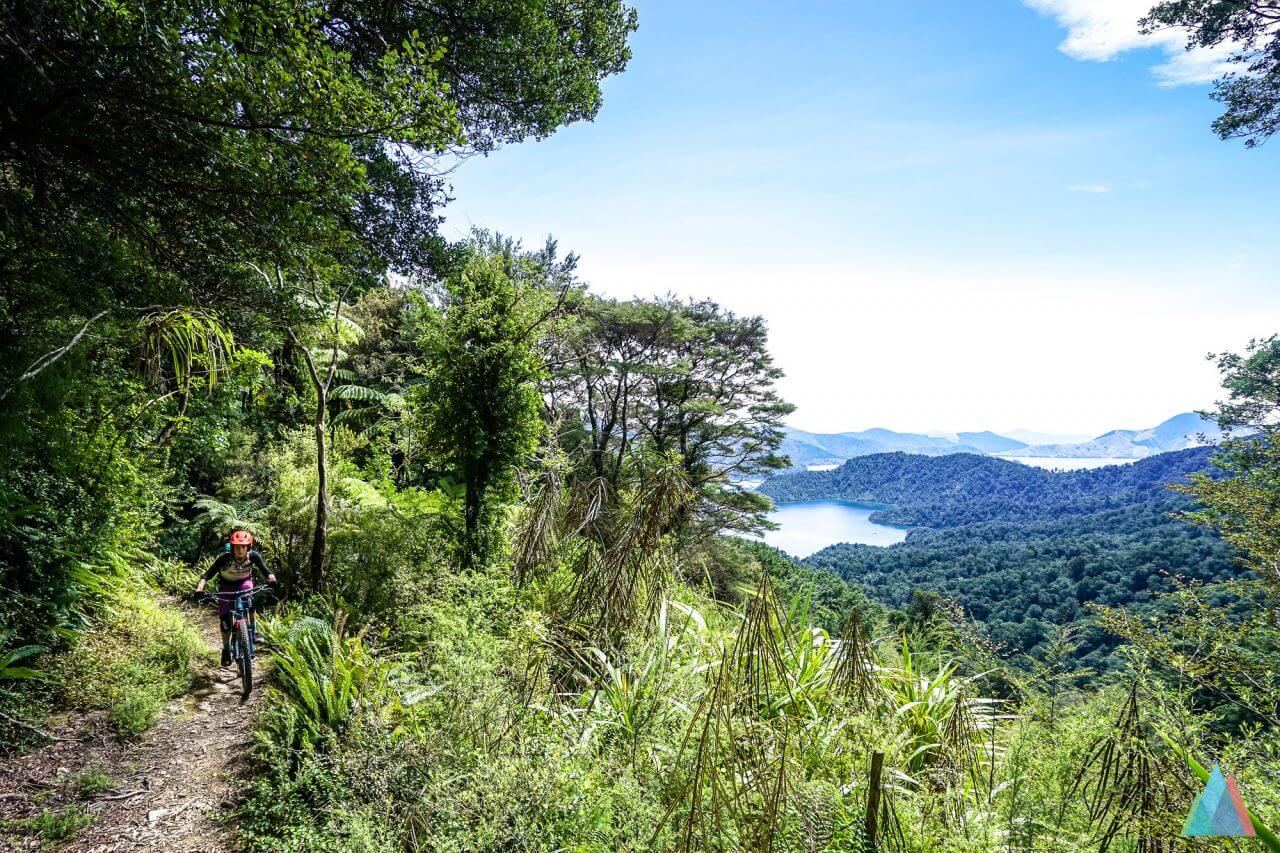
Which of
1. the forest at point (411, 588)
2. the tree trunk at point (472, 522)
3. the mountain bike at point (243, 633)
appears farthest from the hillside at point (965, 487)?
the mountain bike at point (243, 633)

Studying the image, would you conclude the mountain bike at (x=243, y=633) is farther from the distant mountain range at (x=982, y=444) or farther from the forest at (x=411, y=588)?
the distant mountain range at (x=982, y=444)

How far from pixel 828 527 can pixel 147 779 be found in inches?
2464

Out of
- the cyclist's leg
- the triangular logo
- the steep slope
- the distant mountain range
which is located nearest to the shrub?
the cyclist's leg

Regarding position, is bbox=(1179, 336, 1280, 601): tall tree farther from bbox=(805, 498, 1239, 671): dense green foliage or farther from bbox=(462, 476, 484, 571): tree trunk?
bbox=(462, 476, 484, 571): tree trunk

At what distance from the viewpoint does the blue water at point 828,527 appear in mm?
45844

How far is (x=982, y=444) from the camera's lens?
486 feet

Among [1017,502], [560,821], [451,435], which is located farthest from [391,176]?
→ [1017,502]

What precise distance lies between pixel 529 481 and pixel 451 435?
204 cm

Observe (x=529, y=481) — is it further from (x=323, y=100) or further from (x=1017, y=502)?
(x=1017, y=502)

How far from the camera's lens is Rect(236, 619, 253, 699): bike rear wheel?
188 inches

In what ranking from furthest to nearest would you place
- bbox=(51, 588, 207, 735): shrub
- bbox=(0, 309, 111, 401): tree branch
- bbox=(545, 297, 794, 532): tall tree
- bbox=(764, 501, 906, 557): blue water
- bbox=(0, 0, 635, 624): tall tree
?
1. bbox=(764, 501, 906, 557): blue water
2. bbox=(545, 297, 794, 532): tall tree
3. bbox=(51, 588, 207, 735): shrub
4. bbox=(0, 309, 111, 401): tree branch
5. bbox=(0, 0, 635, 624): tall tree

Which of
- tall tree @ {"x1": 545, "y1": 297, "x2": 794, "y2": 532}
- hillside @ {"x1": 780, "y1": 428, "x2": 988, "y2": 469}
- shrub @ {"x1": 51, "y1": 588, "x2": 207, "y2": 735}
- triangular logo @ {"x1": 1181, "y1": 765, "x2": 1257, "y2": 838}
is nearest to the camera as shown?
triangular logo @ {"x1": 1181, "y1": 765, "x2": 1257, "y2": 838}

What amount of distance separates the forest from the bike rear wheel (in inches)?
8.5

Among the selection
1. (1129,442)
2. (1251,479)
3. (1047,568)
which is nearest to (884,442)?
(1129,442)
